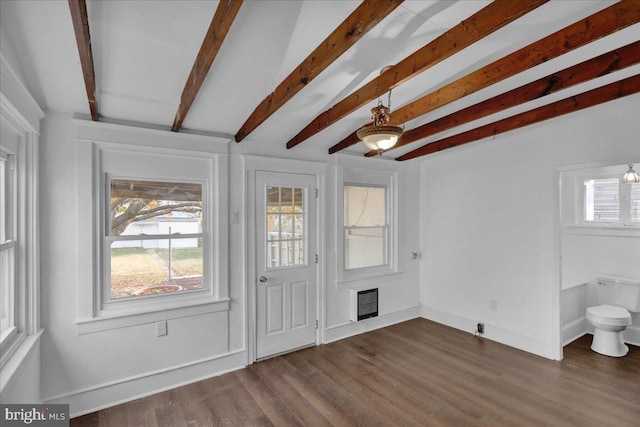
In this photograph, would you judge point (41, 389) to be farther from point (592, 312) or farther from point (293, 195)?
point (592, 312)

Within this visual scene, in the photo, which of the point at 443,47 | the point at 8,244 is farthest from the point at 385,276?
the point at 8,244

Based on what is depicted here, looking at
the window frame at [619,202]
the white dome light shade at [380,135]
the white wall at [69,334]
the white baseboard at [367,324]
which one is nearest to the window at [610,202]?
the window frame at [619,202]

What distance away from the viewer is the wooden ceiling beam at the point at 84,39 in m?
1.41

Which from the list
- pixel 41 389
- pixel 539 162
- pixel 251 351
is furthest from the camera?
pixel 539 162

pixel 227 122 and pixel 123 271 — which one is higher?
pixel 227 122

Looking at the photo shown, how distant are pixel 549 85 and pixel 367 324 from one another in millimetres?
3303

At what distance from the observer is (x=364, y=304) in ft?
13.6

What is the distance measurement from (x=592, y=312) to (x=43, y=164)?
5.52 metres

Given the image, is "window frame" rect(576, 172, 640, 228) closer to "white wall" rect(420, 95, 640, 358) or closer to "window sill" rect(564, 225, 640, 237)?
"window sill" rect(564, 225, 640, 237)

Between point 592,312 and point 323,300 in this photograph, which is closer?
point 592,312

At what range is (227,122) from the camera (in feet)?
9.87

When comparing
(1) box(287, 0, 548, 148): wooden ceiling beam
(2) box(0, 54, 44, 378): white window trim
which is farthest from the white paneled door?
(2) box(0, 54, 44, 378): white window trim

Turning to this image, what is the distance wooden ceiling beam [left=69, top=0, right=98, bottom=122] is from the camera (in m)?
1.41

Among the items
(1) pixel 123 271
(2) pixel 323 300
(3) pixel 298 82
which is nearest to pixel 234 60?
(3) pixel 298 82
